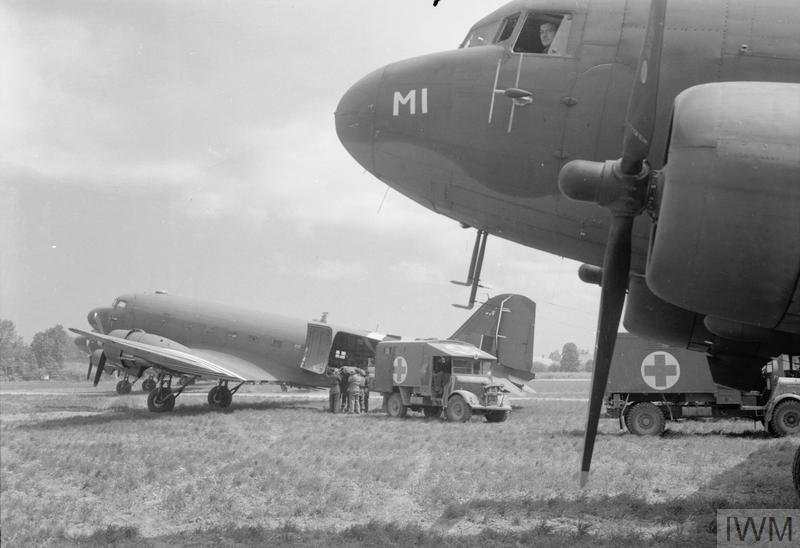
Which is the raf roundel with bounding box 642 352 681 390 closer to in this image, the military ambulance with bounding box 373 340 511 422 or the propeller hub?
the military ambulance with bounding box 373 340 511 422

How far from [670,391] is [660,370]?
20.9 inches

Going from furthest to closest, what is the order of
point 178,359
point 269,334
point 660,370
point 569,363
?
point 569,363
point 269,334
point 178,359
point 660,370

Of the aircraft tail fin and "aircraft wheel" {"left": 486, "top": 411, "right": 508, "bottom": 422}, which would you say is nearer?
"aircraft wheel" {"left": 486, "top": 411, "right": 508, "bottom": 422}

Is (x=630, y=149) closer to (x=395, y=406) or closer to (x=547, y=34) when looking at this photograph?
(x=547, y=34)

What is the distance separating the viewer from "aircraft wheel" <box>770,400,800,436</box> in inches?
579

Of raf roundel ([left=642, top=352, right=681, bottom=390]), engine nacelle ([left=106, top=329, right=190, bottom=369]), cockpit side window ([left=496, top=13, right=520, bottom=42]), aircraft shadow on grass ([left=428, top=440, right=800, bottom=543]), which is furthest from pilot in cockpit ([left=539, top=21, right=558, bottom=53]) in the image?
engine nacelle ([left=106, top=329, right=190, bottom=369])

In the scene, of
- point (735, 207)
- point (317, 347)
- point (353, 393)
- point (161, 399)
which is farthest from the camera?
point (317, 347)

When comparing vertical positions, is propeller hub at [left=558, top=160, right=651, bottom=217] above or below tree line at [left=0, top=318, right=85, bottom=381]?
above

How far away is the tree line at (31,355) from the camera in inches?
2371

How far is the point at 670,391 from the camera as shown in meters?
15.8

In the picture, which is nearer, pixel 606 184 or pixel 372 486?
pixel 606 184

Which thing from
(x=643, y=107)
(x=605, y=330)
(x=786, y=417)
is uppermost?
(x=643, y=107)

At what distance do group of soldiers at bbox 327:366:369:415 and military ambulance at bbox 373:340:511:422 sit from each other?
3.01 feet

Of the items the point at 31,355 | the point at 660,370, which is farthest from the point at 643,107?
the point at 31,355
